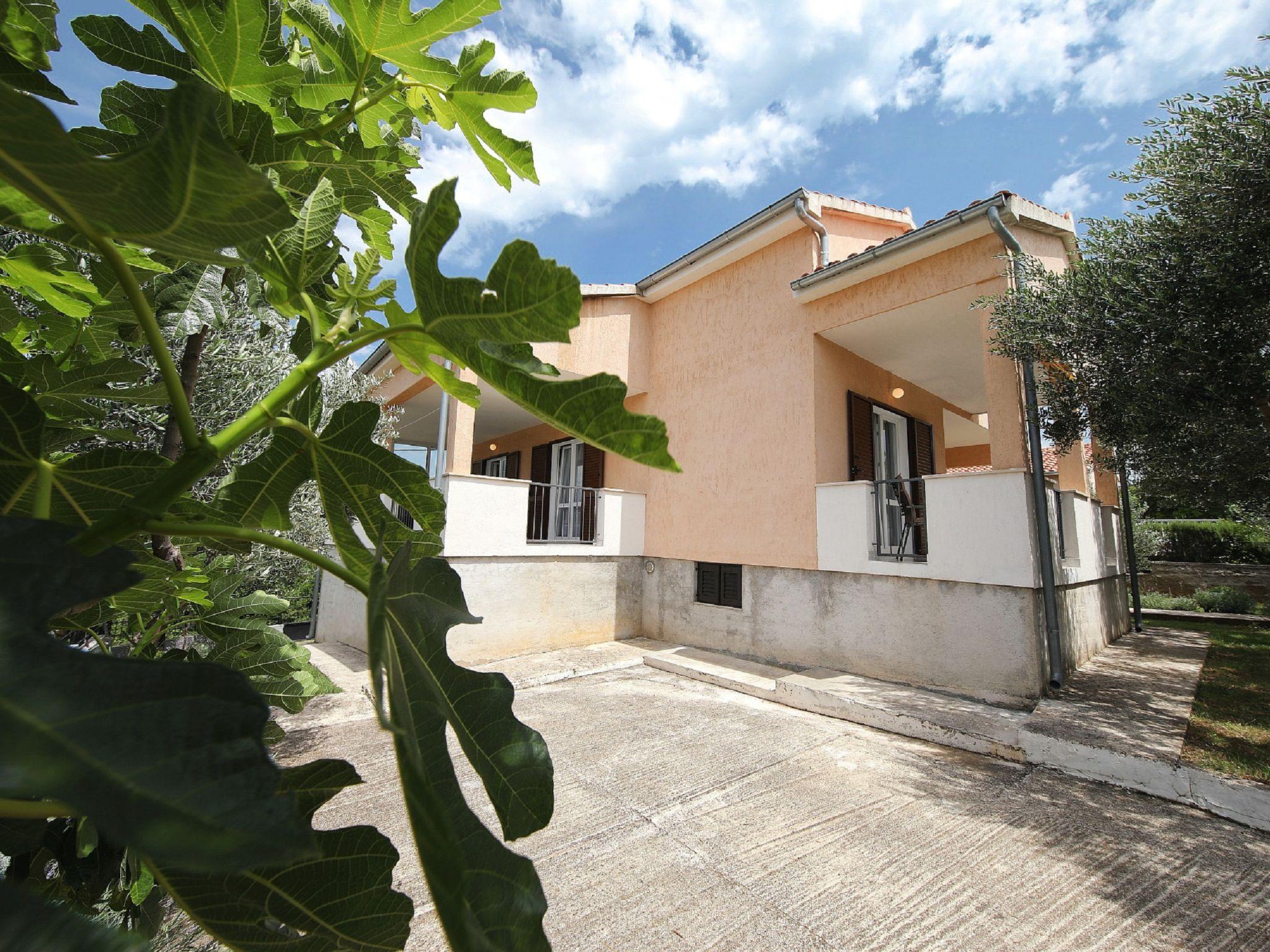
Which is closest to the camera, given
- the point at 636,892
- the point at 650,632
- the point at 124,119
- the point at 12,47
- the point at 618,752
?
the point at 12,47

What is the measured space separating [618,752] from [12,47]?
5.43 m

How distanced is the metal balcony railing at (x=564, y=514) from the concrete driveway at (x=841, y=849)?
475 cm

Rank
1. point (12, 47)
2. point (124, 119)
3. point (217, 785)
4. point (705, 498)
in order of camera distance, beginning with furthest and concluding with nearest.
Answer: point (705, 498) → point (124, 119) → point (12, 47) → point (217, 785)

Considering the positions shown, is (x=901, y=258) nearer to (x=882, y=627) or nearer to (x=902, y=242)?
(x=902, y=242)

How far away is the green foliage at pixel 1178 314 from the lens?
197 inches

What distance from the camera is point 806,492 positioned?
8117mm

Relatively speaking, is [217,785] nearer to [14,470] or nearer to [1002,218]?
[14,470]

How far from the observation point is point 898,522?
8.16 meters

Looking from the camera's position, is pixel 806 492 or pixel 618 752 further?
pixel 806 492

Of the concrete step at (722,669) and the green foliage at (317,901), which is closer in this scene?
the green foliage at (317,901)

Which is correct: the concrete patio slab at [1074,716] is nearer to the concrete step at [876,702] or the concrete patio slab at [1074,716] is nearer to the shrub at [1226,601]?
the concrete step at [876,702]

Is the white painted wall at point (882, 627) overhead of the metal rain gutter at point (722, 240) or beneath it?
beneath

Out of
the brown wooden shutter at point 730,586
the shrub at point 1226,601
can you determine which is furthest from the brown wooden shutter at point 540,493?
the shrub at point 1226,601

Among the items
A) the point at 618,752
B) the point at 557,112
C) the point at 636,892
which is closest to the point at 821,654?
the point at 618,752
